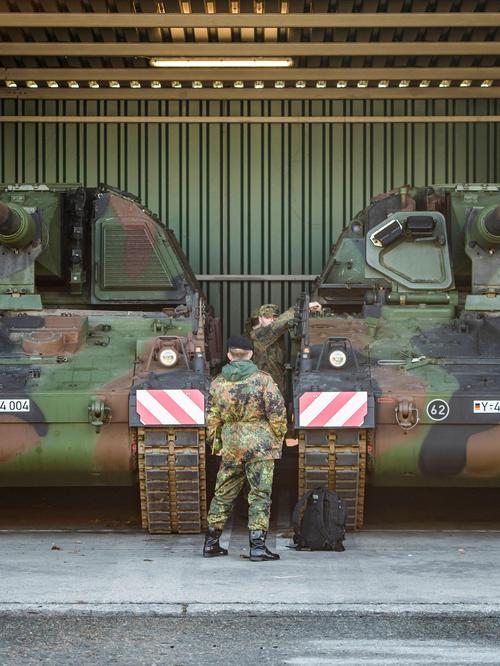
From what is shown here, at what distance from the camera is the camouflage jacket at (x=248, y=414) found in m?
9.69

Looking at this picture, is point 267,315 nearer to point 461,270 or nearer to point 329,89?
point 461,270

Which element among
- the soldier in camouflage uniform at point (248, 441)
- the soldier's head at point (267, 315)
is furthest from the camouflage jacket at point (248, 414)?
the soldier's head at point (267, 315)

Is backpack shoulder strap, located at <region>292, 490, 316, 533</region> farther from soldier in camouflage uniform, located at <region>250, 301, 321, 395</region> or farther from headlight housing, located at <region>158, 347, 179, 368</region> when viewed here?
soldier in camouflage uniform, located at <region>250, 301, 321, 395</region>

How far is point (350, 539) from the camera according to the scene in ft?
35.3

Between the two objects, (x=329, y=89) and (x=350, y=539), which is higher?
(x=329, y=89)

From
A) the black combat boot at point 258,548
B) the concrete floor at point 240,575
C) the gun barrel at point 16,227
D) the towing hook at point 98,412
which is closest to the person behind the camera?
the concrete floor at point 240,575

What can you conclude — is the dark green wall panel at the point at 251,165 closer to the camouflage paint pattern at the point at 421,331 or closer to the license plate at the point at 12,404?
the camouflage paint pattern at the point at 421,331

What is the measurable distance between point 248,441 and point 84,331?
8.22 feet

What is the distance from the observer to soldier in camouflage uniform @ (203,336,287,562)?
31.8ft

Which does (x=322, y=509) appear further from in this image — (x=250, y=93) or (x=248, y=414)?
(x=250, y=93)

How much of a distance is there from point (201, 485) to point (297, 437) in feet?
2.92

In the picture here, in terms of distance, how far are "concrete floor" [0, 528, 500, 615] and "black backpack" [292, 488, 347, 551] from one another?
138mm

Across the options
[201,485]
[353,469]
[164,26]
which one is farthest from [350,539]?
[164,26]

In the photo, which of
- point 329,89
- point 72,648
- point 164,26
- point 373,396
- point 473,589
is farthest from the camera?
point 329,89
